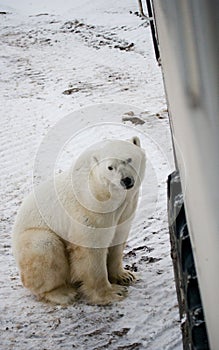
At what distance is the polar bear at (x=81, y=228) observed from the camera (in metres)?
3.31

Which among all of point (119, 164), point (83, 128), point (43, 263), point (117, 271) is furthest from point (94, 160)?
point (83, 128)

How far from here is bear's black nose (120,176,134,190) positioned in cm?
317

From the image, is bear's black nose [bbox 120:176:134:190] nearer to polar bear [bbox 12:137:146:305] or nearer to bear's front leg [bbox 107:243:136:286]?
polar bear [bbox 12:137:146:305]

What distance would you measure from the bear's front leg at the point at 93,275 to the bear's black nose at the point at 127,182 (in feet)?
1.69

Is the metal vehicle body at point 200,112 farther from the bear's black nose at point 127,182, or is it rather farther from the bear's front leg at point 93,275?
the bear's front leg at point 93,275

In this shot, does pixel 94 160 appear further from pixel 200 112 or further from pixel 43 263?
pixel 200 112

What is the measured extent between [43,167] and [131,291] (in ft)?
8.66

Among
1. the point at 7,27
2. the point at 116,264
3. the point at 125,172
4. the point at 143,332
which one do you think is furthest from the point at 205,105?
the point at 7,27

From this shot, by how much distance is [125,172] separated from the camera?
315 cm

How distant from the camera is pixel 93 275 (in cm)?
362

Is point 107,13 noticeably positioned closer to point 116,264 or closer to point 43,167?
point 43,167

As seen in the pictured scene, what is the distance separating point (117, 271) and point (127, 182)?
0.92 metres

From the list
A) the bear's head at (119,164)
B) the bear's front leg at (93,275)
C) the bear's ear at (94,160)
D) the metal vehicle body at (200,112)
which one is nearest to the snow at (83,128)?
the bear's front leg at (93,275)

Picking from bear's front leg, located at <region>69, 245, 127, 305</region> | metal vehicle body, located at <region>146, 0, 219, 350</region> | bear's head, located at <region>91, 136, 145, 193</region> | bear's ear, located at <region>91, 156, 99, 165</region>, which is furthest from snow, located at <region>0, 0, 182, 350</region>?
metal vehicle body, located at <region>146, 0, 219, 350</region>
